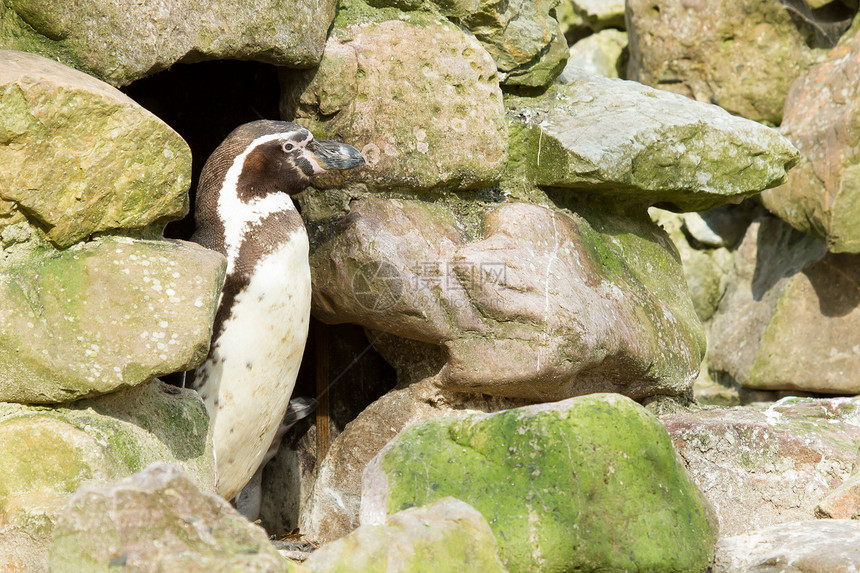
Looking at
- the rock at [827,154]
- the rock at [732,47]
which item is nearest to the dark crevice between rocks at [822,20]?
the rock at [732,47]

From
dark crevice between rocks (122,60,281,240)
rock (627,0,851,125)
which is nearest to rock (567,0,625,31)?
rock (627,0,851,125)

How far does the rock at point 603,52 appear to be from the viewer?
6762 mm

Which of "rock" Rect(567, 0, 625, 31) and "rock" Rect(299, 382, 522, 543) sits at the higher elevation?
"rock" Rect(567, 0, 625, 31)

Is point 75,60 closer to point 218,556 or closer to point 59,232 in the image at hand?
point 59,232

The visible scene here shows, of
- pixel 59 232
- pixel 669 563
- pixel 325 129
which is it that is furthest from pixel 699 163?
pixel 59 232

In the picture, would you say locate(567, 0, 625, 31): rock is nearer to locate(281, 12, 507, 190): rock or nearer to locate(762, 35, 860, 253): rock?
locate(762, 35, 860, 253): rock

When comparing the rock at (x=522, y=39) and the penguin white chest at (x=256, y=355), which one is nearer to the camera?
the penguin white chest at (x=256, y=355)

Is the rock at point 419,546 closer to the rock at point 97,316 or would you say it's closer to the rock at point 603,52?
the rock at point 97,316

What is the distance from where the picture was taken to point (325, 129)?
3.17 meters

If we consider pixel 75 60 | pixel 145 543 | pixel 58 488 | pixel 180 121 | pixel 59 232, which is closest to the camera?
pixel 145 543

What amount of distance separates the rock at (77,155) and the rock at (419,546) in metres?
0.91

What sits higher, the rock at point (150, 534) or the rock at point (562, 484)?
the rock at point (150, 534)

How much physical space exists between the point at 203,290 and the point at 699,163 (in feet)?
6.75

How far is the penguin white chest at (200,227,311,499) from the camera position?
287cm
